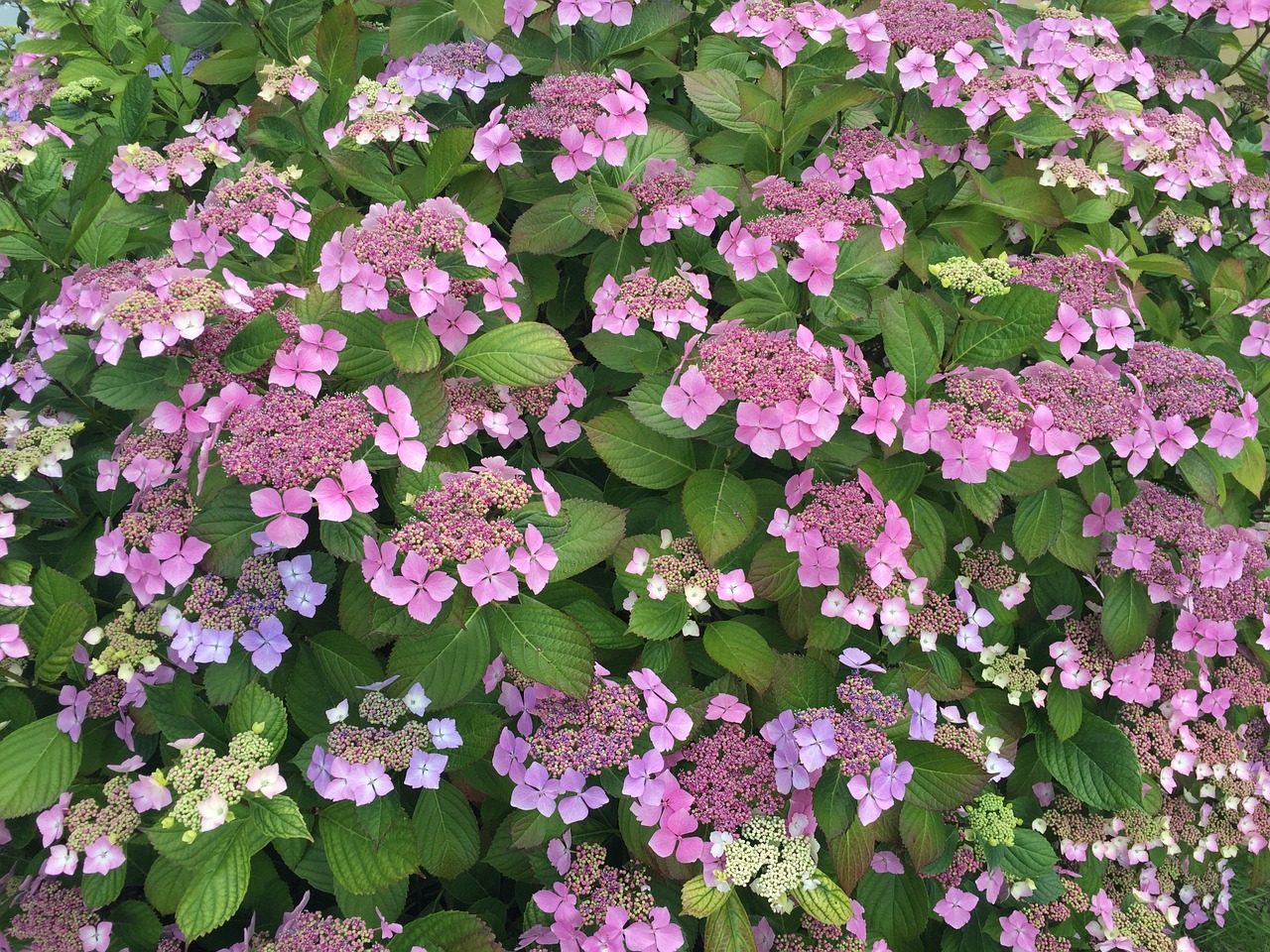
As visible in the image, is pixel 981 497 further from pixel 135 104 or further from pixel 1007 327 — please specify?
pixel 135 104

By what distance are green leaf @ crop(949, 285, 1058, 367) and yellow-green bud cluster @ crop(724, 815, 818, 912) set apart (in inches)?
39.3

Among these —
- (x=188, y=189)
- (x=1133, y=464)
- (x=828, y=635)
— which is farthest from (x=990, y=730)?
(x=188, y=189)

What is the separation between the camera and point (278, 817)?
147cm

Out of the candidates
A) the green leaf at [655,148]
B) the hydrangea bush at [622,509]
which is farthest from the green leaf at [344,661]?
the green leaf at [655,148]

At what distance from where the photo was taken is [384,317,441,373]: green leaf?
155 centimetres

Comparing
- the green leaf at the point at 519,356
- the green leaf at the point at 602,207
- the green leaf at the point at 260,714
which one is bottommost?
the green leaf at the point at 260,714

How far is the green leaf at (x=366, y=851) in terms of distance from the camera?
1584mm

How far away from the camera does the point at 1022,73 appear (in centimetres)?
211

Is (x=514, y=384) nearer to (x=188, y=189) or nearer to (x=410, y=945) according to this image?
(x=410, y=945)

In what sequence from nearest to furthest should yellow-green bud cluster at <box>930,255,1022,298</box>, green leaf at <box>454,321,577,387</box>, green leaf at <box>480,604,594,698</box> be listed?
green leaf at <box>480,604,594,698</box>
green leaf at <box>454,321,577,387</box>
yellow-green bud cluster at <box>930,255,1022,298</box>

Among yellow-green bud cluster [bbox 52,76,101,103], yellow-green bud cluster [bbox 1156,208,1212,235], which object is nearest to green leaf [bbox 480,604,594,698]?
yellow-green bud cluster [bbox 52,76,101,103]

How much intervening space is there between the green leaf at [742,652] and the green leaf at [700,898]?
1.17 ft

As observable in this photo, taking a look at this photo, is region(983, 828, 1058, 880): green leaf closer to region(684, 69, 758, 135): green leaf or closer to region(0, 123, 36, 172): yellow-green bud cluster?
region(684, 69, 758, 135): green leaf

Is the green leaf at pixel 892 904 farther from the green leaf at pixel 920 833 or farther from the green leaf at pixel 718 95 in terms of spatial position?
the green leaf at pixel 718 95
